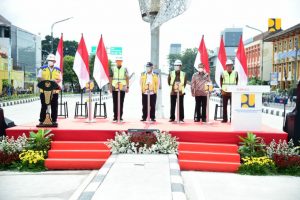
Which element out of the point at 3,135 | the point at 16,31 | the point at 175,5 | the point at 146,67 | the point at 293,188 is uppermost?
the point at 16,31

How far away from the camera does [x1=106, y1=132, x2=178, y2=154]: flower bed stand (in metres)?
7.52

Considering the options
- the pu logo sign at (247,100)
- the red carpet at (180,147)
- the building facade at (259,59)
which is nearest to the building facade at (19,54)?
the building facade at (259,59)

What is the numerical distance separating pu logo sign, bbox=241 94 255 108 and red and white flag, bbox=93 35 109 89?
3.79m

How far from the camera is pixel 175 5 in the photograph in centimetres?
1111

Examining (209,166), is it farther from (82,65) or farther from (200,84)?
(82,65)

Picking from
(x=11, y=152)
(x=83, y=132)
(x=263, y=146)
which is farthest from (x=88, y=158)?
(x=263, y=146)

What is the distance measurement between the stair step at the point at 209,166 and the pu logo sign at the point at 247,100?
1418 mm

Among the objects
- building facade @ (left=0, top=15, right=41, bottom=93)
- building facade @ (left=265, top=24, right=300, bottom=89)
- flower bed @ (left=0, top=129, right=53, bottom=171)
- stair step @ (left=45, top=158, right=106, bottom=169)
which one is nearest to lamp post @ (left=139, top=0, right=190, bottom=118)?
stair step @ (left=45, top=158, right=106, bottom=169)

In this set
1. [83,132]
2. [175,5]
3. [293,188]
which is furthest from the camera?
[175,5]

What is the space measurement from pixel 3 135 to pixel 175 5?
18.0 feet

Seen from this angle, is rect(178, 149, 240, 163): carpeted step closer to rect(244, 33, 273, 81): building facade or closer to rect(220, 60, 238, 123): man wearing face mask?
rect(220, 60, 238, 123): man wearing face mask

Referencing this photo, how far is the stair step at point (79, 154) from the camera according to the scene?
25.8 feet

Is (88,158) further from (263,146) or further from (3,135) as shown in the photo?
(263,146)

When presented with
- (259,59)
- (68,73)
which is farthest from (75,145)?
A: (68,73)
